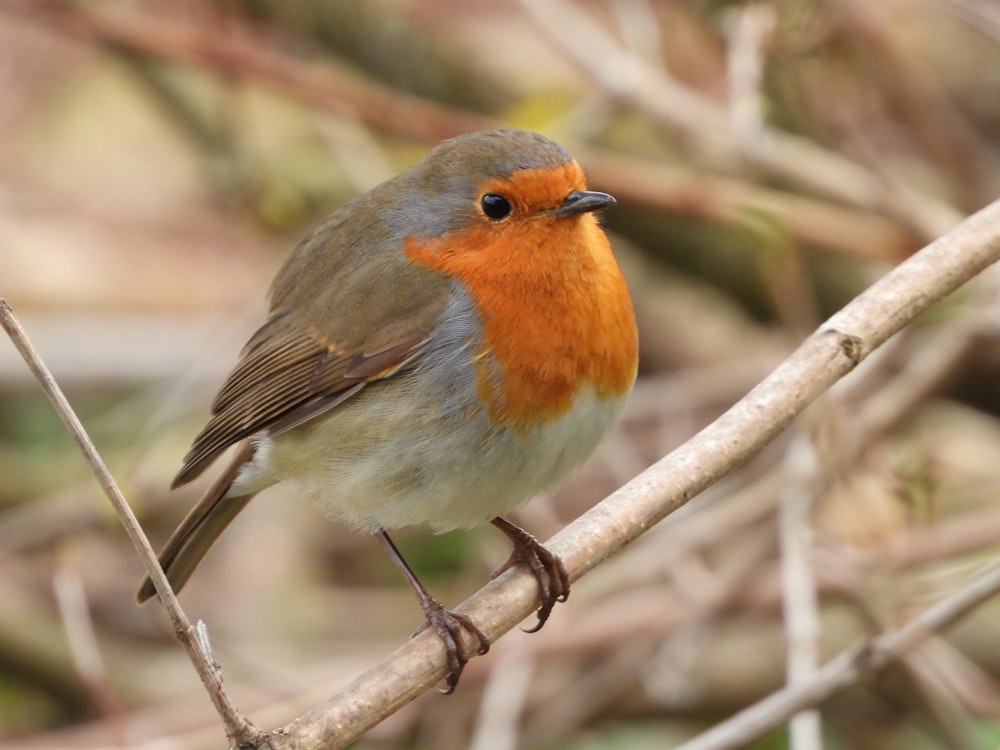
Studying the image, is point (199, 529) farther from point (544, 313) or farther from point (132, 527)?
point (132, 527)

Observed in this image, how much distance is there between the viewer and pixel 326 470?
Result: 3.23 meters

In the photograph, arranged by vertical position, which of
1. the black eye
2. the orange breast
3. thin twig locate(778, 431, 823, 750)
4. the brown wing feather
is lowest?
thin twig locate(778, 431, 823, 750)

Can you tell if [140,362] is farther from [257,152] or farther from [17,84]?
[17,84]

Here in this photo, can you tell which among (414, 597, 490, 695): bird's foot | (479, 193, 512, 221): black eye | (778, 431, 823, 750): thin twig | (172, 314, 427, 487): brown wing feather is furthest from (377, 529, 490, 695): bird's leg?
(479, 193, 512, 221): black eye

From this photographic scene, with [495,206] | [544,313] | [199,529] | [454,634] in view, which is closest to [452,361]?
[544,313]

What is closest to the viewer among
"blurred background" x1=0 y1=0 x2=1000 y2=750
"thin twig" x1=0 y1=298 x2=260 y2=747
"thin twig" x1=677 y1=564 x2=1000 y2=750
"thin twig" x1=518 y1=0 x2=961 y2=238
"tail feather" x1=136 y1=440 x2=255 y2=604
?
"thin twig" x1=0 y1=298 x2=260 y2=747

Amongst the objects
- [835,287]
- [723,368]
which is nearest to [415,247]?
[723,368]

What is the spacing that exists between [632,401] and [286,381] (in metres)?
1.85

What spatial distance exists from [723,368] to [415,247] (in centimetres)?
216

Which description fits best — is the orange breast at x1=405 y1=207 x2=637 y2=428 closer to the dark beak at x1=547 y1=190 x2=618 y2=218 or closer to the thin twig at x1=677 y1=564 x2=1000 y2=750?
the dark beak at x1=547 y1=190 x2=618 y2=218

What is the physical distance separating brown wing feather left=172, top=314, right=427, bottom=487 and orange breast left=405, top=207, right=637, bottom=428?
0.21 m

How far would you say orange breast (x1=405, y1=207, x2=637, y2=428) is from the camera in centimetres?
296

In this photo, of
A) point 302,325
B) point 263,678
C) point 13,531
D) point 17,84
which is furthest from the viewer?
point 17,84

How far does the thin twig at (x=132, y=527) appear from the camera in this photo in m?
2.05
